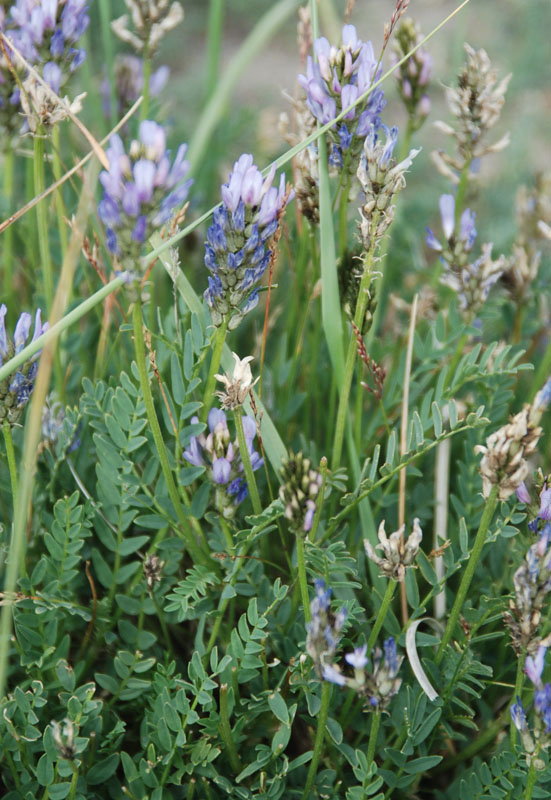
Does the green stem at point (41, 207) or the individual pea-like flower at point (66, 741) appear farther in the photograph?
the green stem at point (41, 207)

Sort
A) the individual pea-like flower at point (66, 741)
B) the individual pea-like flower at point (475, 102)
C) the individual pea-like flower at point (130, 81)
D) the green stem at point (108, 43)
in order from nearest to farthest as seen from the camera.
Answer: the individual pea-like flower at point (66, 741) → the individual pea-like flower at point (475, 102) → the green stem at point (108, 43) → the individual pea-like flower at point (130, 81)

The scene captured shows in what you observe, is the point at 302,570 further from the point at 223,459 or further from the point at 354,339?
the point at 354,339

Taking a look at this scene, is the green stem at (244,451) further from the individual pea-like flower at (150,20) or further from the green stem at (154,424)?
the individual pea-like flower at (150,20)

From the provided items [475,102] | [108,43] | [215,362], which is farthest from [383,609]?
[108,43]

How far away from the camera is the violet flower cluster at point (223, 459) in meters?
0.89

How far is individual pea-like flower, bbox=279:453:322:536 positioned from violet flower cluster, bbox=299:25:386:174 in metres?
0.40

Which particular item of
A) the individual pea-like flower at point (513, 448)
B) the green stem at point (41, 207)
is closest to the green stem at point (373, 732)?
the individual pea-like flower at point (513, 448)

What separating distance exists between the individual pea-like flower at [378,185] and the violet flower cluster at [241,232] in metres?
0.09

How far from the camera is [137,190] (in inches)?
27.0

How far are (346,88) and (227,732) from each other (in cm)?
72

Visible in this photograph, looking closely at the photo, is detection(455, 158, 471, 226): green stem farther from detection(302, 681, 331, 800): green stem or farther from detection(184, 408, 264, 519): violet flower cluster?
detection(302, 681, 331, 800): green stem

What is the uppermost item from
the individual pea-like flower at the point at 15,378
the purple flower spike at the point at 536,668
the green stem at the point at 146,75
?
the green stem at the point at 146,75

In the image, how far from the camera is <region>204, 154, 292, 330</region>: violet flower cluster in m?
0.79

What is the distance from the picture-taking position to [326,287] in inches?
40.1
